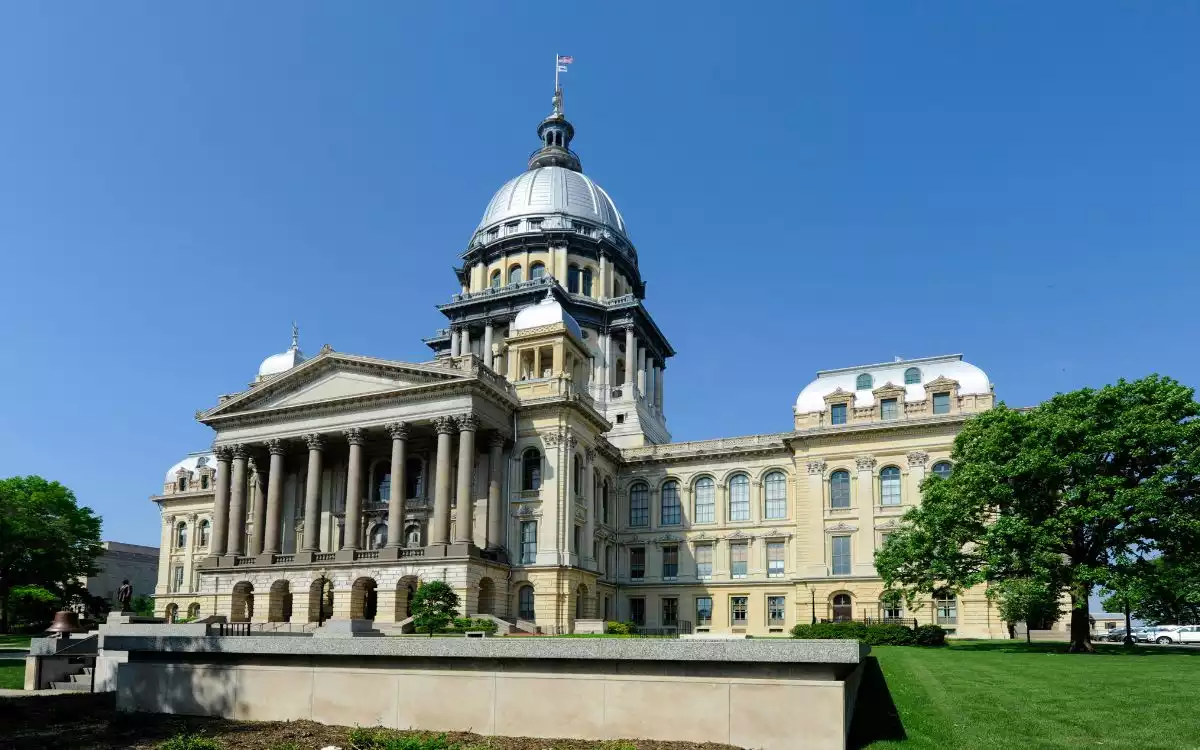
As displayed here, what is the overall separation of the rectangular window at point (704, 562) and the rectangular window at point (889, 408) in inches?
602

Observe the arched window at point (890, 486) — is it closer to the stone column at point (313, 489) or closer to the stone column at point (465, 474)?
the stone column at point (465, 474)

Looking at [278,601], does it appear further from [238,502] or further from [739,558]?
[739,558]

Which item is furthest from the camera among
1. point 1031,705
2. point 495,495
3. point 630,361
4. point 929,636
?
point 630,361

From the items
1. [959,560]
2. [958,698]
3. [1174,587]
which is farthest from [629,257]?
[958,698]

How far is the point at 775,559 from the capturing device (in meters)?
66.0

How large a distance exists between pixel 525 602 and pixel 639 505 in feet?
50.4

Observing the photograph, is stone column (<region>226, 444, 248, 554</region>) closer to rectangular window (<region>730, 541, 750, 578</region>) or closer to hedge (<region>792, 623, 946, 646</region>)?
rectangular window (<region>730, 541, 750, 578</region>)

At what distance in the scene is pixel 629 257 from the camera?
97188 mm

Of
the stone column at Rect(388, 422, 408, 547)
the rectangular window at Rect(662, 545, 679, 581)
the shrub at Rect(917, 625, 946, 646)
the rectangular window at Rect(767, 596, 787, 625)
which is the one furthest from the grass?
the rectangular window at Rect(767, 596, 787, 625)

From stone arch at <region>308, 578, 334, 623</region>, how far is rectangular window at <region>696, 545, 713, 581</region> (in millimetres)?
24919

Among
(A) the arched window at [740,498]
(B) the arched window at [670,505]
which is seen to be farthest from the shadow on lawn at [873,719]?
(B) the arched window at [670,505]

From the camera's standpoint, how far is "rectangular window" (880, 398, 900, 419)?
2456 inches

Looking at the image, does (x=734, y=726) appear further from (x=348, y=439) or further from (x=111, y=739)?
(x=348, y=439)

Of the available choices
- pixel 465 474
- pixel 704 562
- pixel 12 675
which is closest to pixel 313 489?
pixel 465 474
